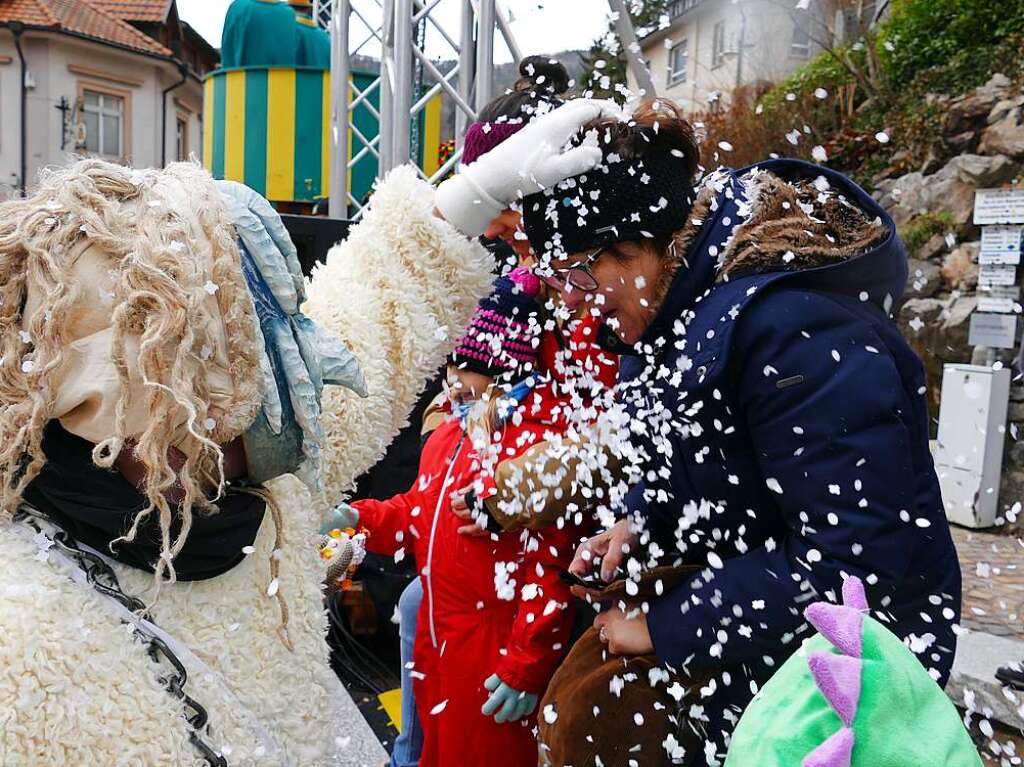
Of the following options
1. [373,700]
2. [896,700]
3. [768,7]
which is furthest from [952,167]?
[896,700]

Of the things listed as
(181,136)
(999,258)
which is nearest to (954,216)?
(999,258)

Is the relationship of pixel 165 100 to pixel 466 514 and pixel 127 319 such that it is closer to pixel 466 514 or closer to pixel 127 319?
pixel 466 514

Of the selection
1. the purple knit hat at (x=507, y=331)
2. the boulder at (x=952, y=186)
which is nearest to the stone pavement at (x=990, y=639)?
the purple knit hat at (x=507, y=331)

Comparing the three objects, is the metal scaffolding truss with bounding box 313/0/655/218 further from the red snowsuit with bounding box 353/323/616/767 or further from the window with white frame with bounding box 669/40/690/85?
the window with white frame with bounding box 669/40/690/85

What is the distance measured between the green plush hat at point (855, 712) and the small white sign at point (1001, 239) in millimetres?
6742

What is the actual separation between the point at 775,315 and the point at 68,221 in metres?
1.00

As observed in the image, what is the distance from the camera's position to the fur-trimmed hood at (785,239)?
4.43 ft

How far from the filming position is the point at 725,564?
1.39m

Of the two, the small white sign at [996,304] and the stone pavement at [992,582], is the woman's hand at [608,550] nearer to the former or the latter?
the stone pavement at [992,582]

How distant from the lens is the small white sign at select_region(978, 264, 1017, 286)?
6547mm

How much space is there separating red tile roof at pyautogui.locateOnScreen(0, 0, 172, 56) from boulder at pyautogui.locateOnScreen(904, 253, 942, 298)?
21760mm

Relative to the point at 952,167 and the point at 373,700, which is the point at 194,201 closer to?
the point at 373,700

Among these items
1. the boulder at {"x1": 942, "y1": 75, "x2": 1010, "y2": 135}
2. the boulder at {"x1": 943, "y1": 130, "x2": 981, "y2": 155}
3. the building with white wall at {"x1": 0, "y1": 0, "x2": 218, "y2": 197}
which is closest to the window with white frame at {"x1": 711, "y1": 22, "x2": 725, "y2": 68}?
the boulder at {"x1": 942, "y1": 75, "x2": 1010, "y2": 135}

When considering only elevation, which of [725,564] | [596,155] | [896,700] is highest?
[596,155]
